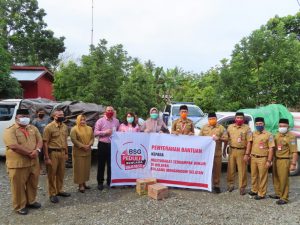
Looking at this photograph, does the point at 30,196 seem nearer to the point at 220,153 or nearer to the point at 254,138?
the point at 220,153

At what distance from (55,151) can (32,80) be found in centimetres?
1666

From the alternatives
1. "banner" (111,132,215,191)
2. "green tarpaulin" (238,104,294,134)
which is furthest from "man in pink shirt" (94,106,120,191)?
"green tarpaulin" (238,104,294,134)

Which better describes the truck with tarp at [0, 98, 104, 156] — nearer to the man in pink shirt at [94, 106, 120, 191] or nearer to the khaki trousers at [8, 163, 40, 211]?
the man in pink shirt at [94, 106, 120, 191]

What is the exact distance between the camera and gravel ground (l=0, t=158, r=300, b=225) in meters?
5.51

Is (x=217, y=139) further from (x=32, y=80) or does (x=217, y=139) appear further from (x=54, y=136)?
(x=32, y=80)

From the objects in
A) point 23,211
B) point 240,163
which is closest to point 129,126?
point 240,163

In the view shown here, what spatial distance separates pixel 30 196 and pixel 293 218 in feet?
15.2

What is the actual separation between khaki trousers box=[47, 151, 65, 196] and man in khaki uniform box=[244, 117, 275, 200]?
3.75 m

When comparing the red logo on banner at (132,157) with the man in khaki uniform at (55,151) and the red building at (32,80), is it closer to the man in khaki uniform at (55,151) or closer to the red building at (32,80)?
the man in khaki uniform at (55,151)

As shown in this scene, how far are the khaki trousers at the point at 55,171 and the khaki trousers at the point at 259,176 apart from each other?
3.89 metres

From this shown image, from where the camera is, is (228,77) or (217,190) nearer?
(217,190)

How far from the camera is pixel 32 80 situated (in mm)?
21797

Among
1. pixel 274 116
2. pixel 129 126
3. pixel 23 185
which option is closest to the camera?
pixel 23 185

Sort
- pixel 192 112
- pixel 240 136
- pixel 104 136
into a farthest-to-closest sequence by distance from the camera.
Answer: pixel 192 112
pixel 104 136
pixel 240 136
